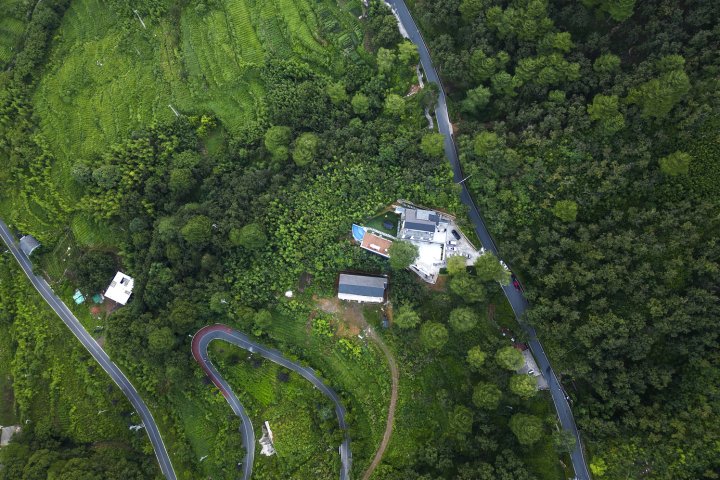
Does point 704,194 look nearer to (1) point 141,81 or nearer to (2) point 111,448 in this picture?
(1) point 141,81

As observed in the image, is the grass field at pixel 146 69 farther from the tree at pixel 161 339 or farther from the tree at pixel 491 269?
the tree at pixel 491 269

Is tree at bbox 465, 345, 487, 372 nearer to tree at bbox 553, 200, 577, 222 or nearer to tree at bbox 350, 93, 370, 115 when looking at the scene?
tree at bbox 553, 200, 577, 222

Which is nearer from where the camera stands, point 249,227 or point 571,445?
point 571,445

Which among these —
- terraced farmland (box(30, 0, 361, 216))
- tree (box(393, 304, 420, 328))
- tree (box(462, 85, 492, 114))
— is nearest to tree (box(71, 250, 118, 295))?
terraced farmland (box(30, 0, 361, 216))

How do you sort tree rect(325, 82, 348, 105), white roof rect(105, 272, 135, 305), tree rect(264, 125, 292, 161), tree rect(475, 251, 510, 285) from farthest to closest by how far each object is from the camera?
white roof rect(105, 272, 135, 305) < tree rect(264, 125, 292, 161) < tree rect(325, 82, 348, 105) < tree rect(475, 251, 510, 285)

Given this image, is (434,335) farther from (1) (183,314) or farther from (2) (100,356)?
(2) (100,356)

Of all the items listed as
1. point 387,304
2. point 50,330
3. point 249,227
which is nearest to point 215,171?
point 249,227

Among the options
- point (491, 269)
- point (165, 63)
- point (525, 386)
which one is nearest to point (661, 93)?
point (491, 269)
